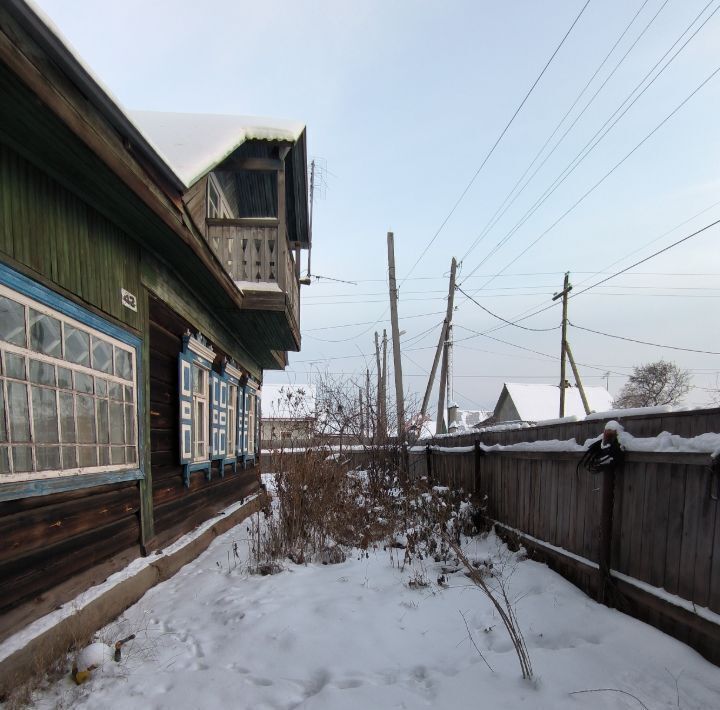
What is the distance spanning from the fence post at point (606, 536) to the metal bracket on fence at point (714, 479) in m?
0.79

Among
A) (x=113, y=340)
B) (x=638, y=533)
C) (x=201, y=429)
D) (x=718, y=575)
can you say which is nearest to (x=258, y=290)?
(x=201, y=429)

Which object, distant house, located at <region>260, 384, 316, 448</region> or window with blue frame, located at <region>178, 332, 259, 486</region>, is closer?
window with blue frame, located at <region>178, 332, 259, 486</region>

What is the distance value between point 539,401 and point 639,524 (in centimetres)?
3377

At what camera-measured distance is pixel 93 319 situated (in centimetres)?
340

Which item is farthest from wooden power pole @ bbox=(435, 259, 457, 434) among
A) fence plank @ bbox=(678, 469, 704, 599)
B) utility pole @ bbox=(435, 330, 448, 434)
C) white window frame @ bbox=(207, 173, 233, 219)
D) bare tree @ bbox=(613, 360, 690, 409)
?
bare tree @ bbox=(613, 360, 690, 409)

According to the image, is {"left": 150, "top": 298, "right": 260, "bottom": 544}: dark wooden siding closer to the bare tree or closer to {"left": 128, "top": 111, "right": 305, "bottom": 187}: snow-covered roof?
{"left": 128, "top": 111, "right": 305, "bottom": 187}: snow-covered roof

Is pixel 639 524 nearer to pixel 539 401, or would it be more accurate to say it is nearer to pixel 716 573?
pixel 716 573

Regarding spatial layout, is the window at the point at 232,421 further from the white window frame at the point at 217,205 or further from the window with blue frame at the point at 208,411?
the white window frame at the point at 217,205

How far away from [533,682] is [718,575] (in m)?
1.06

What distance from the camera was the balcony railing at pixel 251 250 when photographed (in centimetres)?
651

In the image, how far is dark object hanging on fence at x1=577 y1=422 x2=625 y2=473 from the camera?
123 inches

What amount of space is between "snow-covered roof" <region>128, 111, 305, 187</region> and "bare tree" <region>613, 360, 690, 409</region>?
37.9m

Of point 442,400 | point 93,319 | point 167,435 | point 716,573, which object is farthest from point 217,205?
point 442,400

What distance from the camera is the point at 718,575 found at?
233 cm
